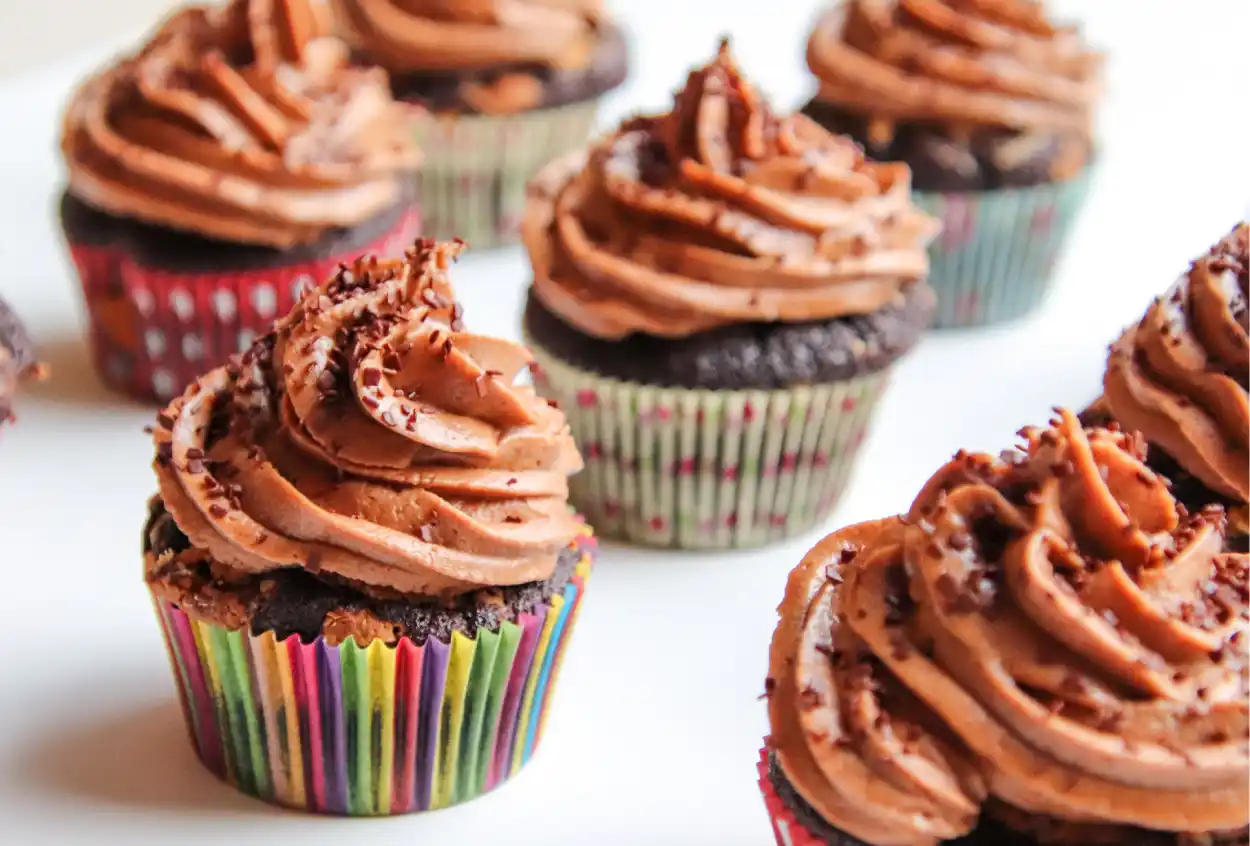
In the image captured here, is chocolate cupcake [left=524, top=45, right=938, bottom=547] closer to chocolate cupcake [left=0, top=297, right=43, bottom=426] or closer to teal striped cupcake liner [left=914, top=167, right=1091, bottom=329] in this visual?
teal striped cupcake liner [left=914, top=167, right=1091, bottom=329]

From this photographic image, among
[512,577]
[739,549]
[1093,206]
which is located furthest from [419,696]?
[1093,206]

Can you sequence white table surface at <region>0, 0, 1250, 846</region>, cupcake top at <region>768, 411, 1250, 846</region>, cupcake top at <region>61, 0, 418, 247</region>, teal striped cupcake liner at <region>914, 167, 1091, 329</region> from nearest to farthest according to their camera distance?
cupcake top at <region>768, 411, 1250, 846</region> < white table surface at <region>0, 0, 1250, 846</region> < cupcake top at <region>61, 0, 418, 247</region> < teal striped cupcake liner at <region>914, 167, 1091, 329</region>

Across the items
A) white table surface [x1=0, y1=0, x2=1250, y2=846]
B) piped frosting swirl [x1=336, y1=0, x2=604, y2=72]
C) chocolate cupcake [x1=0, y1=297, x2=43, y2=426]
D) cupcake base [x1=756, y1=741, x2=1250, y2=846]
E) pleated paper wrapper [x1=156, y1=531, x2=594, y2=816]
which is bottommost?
white table surface [x1=0, y1=0, x2=1250, y2=846]

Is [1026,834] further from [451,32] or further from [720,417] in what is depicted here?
[451,32]

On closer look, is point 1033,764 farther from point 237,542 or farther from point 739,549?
point 739,549

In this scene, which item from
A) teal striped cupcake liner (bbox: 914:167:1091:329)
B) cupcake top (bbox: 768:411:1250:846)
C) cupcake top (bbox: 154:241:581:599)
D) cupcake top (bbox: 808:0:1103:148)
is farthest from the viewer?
teal striped cupcake liner (bbox: 914:167:1091:329)

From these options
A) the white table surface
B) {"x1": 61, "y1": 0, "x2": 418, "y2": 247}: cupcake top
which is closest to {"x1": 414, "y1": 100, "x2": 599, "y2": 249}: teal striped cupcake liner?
the white table surface

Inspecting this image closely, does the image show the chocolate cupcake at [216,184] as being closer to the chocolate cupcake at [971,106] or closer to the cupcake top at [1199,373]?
the chocolate cupcake at [971,106]
